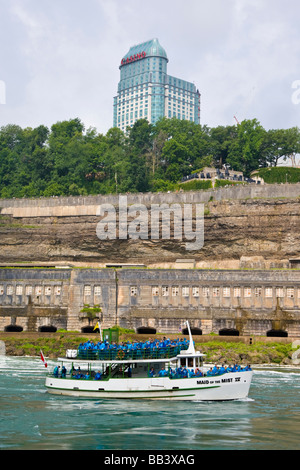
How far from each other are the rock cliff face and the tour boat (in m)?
41.6

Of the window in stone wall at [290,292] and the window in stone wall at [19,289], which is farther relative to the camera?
the window in stone wall at [19,289]

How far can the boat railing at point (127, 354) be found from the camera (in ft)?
143

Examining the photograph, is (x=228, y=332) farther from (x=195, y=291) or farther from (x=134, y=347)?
(x=134, y=347)

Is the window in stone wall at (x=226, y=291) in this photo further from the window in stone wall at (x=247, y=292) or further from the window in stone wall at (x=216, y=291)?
the window in stone wall at (x=247, y=292)

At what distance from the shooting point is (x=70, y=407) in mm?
38625

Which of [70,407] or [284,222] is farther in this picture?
[284,222]

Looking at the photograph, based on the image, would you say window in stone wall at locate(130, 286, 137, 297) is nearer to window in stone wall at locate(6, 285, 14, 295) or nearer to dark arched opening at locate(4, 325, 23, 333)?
dark arched opening at locate(4, 325, 23, 333)

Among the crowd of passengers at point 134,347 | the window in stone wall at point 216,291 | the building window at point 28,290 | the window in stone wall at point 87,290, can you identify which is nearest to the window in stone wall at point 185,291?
the window in stone wall at point 216,291

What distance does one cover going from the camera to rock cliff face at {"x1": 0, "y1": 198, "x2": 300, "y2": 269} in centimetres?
8700

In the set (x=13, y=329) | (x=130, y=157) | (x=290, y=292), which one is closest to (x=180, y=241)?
(x=290, y=292)

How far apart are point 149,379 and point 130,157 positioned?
8618 centimetres

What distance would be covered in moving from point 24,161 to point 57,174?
15.8 m
